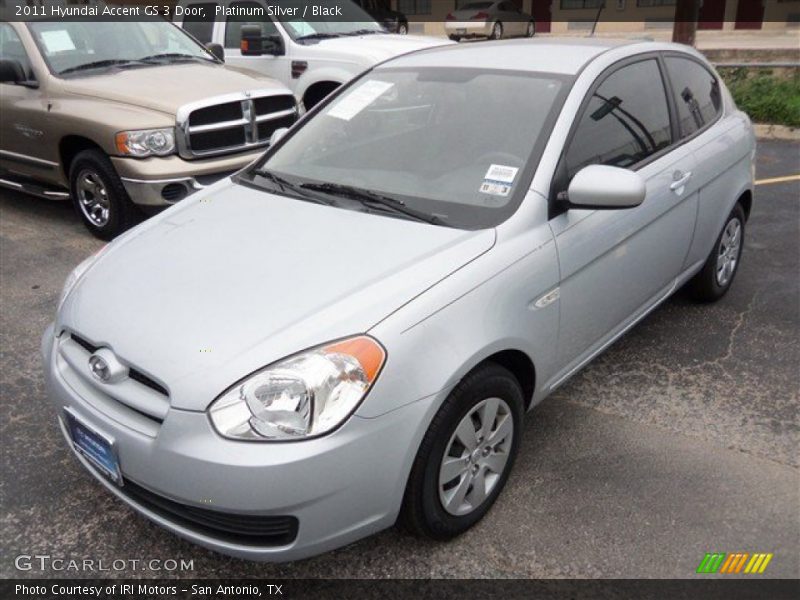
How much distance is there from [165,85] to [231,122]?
0.59 metres

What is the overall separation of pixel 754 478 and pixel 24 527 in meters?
2.82

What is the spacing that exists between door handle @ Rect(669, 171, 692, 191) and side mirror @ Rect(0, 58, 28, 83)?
5.19m

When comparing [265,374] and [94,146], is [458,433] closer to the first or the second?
[265,374]

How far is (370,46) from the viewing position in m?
7.66

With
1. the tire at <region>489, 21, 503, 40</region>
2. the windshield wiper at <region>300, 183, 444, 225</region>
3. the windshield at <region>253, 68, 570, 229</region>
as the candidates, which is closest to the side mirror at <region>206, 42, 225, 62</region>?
the windshield at <region>253, 68, 570, 229</region>

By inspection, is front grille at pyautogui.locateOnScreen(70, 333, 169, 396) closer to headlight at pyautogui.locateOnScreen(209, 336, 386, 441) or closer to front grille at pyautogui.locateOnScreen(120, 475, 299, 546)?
headlight at pyautogui.locateOnScreen(209, 336, 386, 441)

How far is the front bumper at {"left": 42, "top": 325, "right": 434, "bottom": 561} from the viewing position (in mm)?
2014

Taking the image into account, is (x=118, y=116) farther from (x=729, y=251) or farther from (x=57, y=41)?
(x=729, y=251)

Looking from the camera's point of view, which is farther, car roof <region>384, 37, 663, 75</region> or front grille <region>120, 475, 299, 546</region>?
car roof <region>384, 37, 663, 75</region>


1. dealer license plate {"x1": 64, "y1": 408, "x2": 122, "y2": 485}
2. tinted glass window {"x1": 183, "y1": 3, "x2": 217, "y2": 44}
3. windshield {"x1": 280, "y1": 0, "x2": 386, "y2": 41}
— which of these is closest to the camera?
dealer license plate {"x1": 64, "y1": 408, "x2": 122, "y2": 485}

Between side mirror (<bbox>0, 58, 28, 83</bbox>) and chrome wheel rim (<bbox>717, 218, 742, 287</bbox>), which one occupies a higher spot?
side mirror (<bbox>0, 58, 28, 83</bbox>)

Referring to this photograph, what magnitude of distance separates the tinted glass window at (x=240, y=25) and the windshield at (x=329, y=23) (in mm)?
188

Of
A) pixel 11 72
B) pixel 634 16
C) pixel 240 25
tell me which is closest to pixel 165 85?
pixel 11 72

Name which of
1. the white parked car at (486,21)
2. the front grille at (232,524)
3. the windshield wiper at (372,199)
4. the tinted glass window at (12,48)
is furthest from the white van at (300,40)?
the white parked car at (486,21)
